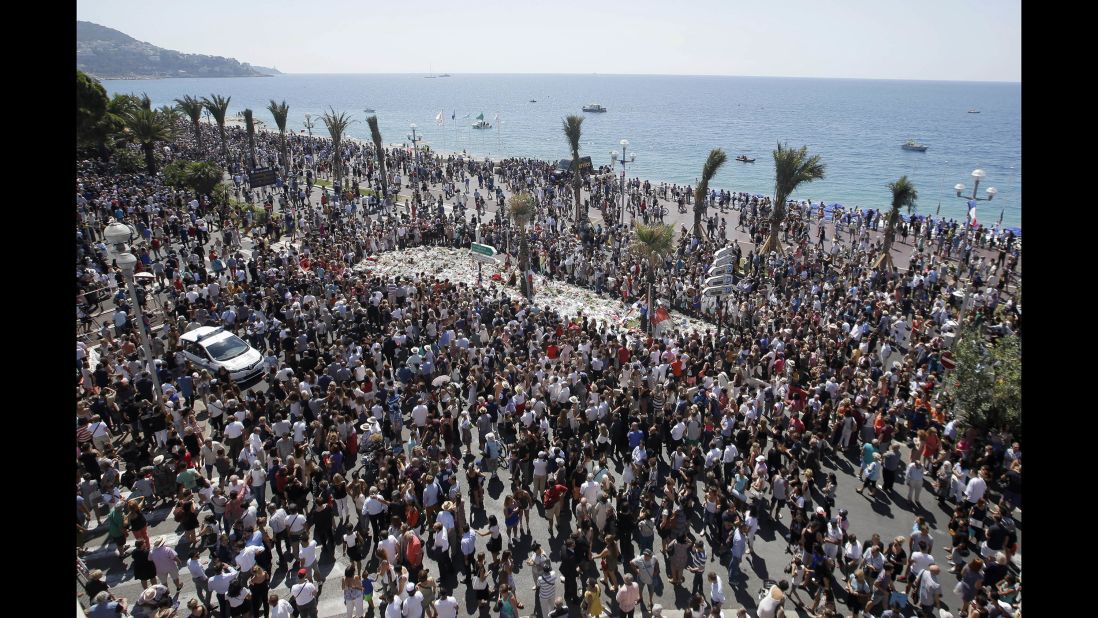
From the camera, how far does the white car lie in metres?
16.7

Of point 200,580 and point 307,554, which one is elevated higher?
point 307,554

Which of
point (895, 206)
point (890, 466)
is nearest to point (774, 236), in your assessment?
point (895, 206)

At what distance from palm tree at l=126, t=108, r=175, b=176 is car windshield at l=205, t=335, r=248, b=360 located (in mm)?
33747

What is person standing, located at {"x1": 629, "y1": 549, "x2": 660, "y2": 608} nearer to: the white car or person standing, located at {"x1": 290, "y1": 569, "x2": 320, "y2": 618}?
person standing, located at {"x1": 290, "y1": 569, "x2": 320, "y2": 618}

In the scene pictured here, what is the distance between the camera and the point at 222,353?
17031mm

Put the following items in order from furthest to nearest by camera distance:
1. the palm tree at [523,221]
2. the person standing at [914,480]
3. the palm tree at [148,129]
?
the palm tree at [148,129] → the palm tree at [523,221] → the person standing at [914,480]

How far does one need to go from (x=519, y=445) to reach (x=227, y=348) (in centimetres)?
957

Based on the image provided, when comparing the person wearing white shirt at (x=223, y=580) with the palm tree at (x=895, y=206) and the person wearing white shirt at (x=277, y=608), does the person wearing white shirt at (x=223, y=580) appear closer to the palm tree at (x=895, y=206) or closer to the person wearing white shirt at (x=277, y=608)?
the person wearing white shirt at (x=277, y=608)

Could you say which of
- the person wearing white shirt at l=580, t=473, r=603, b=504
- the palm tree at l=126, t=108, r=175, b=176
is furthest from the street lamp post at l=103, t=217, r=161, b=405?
the palm tree at l=126, t=108, r=175, b=176

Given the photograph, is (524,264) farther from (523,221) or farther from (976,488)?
(976,488)

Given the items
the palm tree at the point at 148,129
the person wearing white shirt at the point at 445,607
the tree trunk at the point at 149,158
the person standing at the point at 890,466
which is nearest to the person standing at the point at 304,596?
the person wearing white shirt at the point at 445,607

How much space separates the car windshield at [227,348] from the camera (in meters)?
17.0
